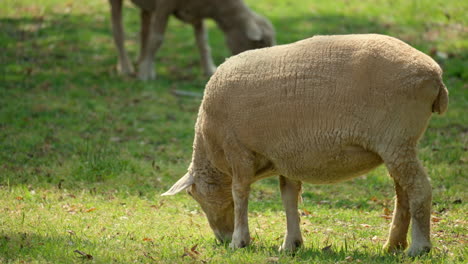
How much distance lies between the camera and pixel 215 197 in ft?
21.1

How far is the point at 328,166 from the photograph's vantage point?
5355 mm

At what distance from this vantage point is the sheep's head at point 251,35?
13172mm

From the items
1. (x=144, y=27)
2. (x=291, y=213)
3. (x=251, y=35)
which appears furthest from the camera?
(x=144, y=27)

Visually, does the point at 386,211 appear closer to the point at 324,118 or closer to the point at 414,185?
the point at 414,185

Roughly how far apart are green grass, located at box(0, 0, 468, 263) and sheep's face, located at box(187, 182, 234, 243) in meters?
0.24

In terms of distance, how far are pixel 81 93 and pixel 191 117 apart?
7.76 feet

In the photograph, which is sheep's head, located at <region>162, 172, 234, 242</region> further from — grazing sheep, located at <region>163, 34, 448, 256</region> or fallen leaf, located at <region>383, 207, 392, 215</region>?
fallen leaf, located at <region>383, 207, 392, 215</region>

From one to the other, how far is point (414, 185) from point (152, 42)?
9653 mm

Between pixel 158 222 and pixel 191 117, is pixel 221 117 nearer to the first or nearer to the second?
pixel 158 222

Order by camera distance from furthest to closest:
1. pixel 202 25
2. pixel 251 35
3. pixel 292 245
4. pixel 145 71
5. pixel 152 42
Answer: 1. pixel 202 25
2. pixel 145 71
3. pixel 152 42
4. pixel 251 35
5. pixel 292 245

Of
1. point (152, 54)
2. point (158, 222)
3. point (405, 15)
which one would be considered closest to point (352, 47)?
point (158, 222)

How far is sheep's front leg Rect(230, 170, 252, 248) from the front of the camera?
5.95 meters

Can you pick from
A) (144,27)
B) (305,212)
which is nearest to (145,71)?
(144,27)

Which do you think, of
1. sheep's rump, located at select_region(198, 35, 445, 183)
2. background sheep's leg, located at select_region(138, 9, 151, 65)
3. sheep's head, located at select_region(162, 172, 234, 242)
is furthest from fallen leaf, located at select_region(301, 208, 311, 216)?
background sheep's leg, located at select_region(138, 9, 151, 65)
